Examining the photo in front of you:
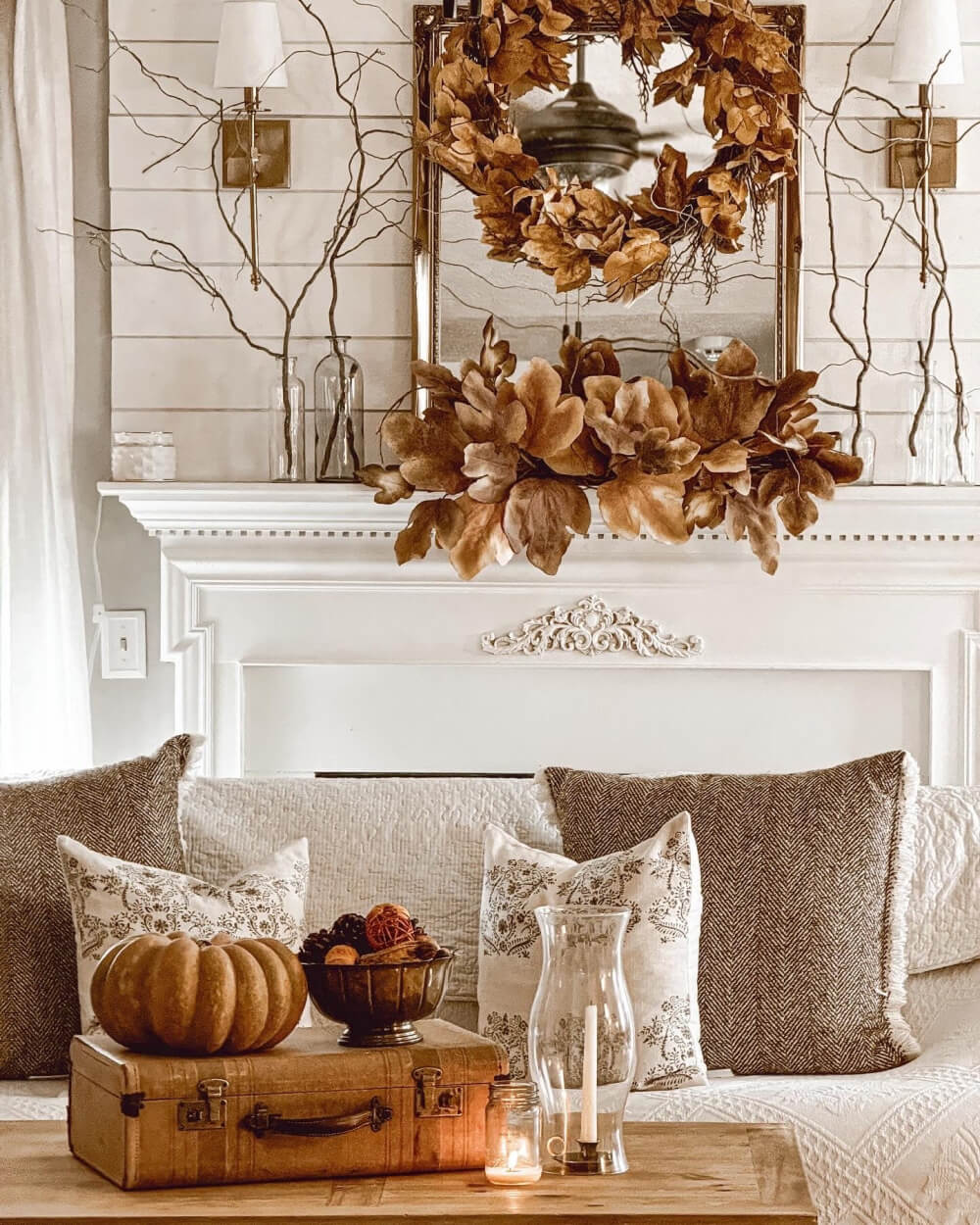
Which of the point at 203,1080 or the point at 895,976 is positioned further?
the point at 895,976

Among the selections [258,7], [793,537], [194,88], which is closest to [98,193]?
[194,88]

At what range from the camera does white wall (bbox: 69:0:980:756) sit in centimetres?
318

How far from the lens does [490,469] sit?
2652mm

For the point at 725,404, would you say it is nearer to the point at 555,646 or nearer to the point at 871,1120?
the point at 555,646

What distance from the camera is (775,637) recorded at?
10.3ft

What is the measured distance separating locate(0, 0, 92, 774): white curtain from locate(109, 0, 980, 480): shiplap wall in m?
0.16

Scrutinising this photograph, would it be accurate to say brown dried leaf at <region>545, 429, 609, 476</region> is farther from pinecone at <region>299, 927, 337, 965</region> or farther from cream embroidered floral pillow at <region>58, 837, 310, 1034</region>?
pinecone at <region>299, 927, 337, 965</region>

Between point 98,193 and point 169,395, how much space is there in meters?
0.44

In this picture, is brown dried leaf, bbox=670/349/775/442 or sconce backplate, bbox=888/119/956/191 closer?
brown dried leaf, bbox=670/349/775/442

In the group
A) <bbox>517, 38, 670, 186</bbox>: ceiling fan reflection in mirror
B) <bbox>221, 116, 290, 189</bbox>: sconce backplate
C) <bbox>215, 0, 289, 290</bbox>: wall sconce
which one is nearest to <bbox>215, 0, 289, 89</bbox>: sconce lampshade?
<bbox>215, 0, 289, 290</bbox>: wall sconce

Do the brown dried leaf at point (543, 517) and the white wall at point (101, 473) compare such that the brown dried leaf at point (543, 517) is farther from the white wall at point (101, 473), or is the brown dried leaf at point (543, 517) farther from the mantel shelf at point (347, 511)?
the white wall at point (101, 473)

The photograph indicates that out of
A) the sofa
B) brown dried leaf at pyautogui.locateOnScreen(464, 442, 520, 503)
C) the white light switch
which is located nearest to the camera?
the sofa

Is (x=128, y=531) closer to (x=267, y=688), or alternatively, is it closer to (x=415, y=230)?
(x=267, y=688)

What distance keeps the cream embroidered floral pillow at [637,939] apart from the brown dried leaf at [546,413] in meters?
0.74
